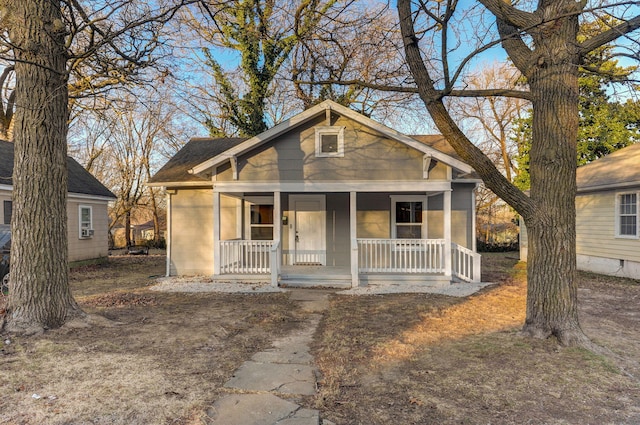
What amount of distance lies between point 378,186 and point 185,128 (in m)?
19.7

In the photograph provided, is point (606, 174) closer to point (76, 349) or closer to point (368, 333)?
point (368, 333)

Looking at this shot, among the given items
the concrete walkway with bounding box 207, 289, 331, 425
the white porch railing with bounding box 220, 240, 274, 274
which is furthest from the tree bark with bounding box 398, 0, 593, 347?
the white porch railing with bounding box 220, 240, 274, 274

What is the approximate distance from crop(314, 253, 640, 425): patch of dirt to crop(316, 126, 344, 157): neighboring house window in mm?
4636

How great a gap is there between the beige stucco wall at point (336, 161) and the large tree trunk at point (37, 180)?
16.5ft

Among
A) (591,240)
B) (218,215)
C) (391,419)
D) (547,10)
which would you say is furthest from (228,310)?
(591,240)

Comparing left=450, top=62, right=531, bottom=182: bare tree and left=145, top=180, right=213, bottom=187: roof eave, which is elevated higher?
left=450, top=62, right=531, bottom=182: bare tree

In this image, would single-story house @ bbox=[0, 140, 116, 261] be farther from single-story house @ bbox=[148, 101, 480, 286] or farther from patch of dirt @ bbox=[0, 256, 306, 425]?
patch of dirt @ bbox=[0, 256, 306, 425]

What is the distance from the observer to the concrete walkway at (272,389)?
305 centimetres

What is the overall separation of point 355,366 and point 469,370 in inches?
48.0

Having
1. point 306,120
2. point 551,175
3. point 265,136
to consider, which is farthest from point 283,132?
point 551,175

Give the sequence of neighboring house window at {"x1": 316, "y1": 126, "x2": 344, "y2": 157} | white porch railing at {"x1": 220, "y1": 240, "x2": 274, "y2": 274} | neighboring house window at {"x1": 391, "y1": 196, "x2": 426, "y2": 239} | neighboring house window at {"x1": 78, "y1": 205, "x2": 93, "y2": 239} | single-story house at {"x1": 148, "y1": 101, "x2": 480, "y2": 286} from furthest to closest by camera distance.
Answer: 1. neighboring house window at {"x1": 78, "y1": 205, "x2": 93, "y2": 239}
2. neighboring house window at {"x1": 391, "y1": 196, "x2": 426, "y2": 239}
3. white porch railing at {"x1": 220, "y1": 240, "x2": 274, "y2": 274}
4. neighboring house window at {"x1": 316, "y1": 126, "x2": 344, "y2": 157}
5. single-story house at {"x1": 148, "y1": 101, "x2": 480, "y2": 286}

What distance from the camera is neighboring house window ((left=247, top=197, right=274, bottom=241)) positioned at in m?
11.6

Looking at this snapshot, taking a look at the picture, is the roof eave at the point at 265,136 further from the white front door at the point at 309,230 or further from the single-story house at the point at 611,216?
the single-story house at the point at 611,216

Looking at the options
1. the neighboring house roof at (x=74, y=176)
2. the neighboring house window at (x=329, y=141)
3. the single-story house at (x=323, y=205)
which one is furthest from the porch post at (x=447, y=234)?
the neighboring house roof at (x=74, y=176)
